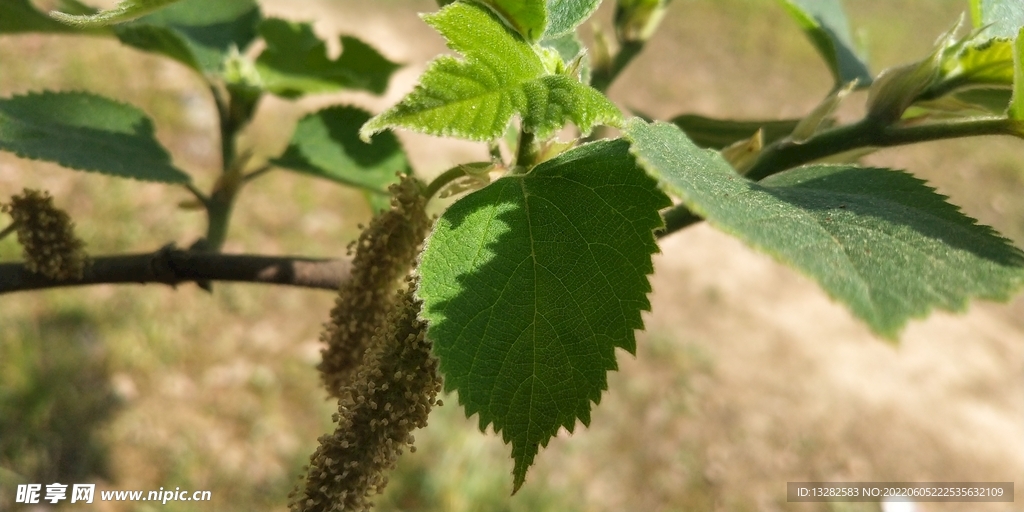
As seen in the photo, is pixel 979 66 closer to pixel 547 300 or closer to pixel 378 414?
pixel 547 300

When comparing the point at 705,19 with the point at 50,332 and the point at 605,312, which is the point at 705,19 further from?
the point at 605,312

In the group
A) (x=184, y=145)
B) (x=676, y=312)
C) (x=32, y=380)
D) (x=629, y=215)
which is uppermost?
(x=184, y=145)

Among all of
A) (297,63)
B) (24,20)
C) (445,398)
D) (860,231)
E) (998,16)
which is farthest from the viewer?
(445,398)

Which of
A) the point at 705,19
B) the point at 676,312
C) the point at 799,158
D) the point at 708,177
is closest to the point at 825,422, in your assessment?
the point at 676,312

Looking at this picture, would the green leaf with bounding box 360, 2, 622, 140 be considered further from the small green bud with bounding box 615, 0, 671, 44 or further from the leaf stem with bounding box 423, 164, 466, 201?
the small green bud with bounding box 615, 0, 671, 44

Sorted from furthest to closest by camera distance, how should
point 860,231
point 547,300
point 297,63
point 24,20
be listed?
point 297,63
point 24,20
point 547,300
point 860,231

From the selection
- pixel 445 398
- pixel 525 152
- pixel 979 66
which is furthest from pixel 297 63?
pixel 445 398

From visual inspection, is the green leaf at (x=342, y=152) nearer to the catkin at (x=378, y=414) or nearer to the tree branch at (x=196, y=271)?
the tree branch at (x=196, y=271)
